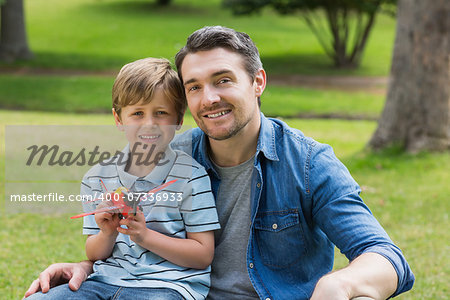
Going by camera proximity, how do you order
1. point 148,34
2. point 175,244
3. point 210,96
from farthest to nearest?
point 148,34 → point 210,96 → point 175,244

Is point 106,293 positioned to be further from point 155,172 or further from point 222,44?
point 222,44

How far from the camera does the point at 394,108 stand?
24.6ft

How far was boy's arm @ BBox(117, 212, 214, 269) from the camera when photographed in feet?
7.19

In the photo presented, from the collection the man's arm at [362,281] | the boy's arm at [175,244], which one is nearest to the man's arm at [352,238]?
the man's arm at [362,281]

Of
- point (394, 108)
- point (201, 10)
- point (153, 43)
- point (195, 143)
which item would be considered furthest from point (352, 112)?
point (201, 10)

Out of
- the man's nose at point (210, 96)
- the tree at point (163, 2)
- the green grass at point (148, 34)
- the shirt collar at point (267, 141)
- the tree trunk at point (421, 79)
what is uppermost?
the man's nose at point (210, 96)

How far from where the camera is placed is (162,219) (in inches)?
95.0

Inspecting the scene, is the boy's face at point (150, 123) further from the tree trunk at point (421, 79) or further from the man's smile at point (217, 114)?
the tree trunk at point (421, 79)

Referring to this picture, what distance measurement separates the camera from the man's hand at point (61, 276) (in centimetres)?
238

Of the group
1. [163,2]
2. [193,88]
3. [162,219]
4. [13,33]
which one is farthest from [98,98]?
[163,2]

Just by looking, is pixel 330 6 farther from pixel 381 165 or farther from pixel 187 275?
pixel 187 275

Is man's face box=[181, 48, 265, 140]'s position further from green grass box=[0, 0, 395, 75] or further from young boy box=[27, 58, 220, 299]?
green grass box=[0, 0, 395, 75]

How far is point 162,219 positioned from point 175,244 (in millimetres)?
141

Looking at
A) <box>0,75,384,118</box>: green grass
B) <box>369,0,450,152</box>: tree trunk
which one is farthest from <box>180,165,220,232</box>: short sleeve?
<box>0,75,384,118</box>: green grass
